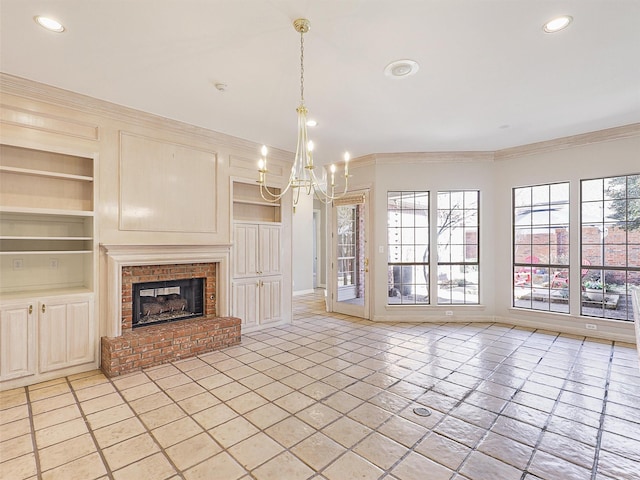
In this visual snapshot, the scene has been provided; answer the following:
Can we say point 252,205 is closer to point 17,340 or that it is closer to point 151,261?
point 151,261

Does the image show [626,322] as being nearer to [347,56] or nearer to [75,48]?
[347,56]

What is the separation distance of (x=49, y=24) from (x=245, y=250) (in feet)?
10.7

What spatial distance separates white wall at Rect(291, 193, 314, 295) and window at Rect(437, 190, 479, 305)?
3.98 meters

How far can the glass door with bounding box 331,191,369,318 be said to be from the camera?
6164mm

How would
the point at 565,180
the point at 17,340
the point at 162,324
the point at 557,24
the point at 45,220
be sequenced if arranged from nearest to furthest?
1. the point at 557,24
2. the point at 17,340
3. the point at 45,220
4. the point at 162,324
5. the point at 565,180

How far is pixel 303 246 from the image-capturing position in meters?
8.95

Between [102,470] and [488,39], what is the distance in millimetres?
4035

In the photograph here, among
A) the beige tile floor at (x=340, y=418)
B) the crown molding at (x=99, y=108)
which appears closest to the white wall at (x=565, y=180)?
the beige tile floor at (x=340, y=418)

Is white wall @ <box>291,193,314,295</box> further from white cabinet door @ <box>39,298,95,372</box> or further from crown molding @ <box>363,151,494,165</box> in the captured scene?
white cabinet door @ <box>39,298,95,372</box>

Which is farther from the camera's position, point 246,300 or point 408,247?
point 408,247

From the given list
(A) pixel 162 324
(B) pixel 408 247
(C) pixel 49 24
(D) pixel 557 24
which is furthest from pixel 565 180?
(C) pixel 49 24

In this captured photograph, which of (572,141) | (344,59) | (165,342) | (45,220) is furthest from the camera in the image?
(572,141)

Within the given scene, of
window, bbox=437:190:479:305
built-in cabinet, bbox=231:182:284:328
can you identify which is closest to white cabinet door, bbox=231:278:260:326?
built-in cabinet, bbox=231:182:284:328

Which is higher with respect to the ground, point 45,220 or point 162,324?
point 45,220
